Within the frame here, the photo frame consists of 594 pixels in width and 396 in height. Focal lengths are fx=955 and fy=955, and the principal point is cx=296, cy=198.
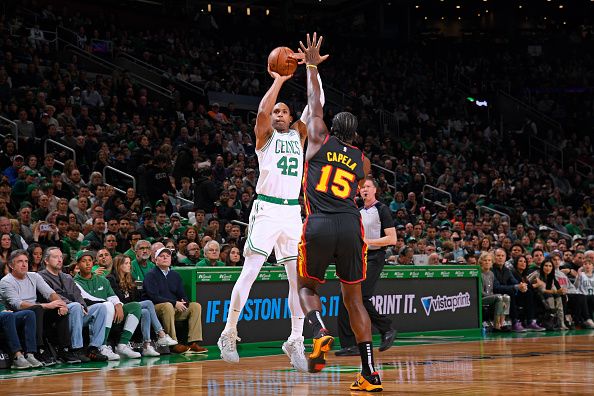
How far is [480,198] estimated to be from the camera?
27.5 metres

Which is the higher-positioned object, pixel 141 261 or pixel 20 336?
pixel 141 261

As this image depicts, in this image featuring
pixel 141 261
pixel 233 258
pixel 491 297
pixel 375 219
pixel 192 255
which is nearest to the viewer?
pixel 375 219

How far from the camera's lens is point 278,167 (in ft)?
30.1

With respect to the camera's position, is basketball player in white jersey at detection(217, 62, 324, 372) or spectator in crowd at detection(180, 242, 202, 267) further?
spectator in crowd at detection(180, 242, 202, 267)

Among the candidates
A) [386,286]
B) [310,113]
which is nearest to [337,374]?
[310,113]

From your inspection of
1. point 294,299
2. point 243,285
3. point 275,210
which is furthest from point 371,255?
point 243,285

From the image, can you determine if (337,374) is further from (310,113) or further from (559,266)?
(559,266)

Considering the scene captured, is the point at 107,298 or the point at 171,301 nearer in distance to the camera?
the point at 107,298

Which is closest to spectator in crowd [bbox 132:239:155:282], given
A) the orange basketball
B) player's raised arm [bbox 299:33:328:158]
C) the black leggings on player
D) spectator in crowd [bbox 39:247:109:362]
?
spectator in crowd [bbox 39:247:109:362]

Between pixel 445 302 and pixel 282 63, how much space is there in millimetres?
9336

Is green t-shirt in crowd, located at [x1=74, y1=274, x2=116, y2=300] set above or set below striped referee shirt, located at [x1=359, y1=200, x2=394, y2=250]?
below

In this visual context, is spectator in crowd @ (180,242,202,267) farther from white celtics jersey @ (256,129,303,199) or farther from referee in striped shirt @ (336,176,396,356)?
white celtics jersey @ (256,129,303,199)

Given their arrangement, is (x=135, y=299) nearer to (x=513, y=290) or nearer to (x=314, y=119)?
(x=314, y=119)

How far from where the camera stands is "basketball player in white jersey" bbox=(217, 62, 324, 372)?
356 inches
